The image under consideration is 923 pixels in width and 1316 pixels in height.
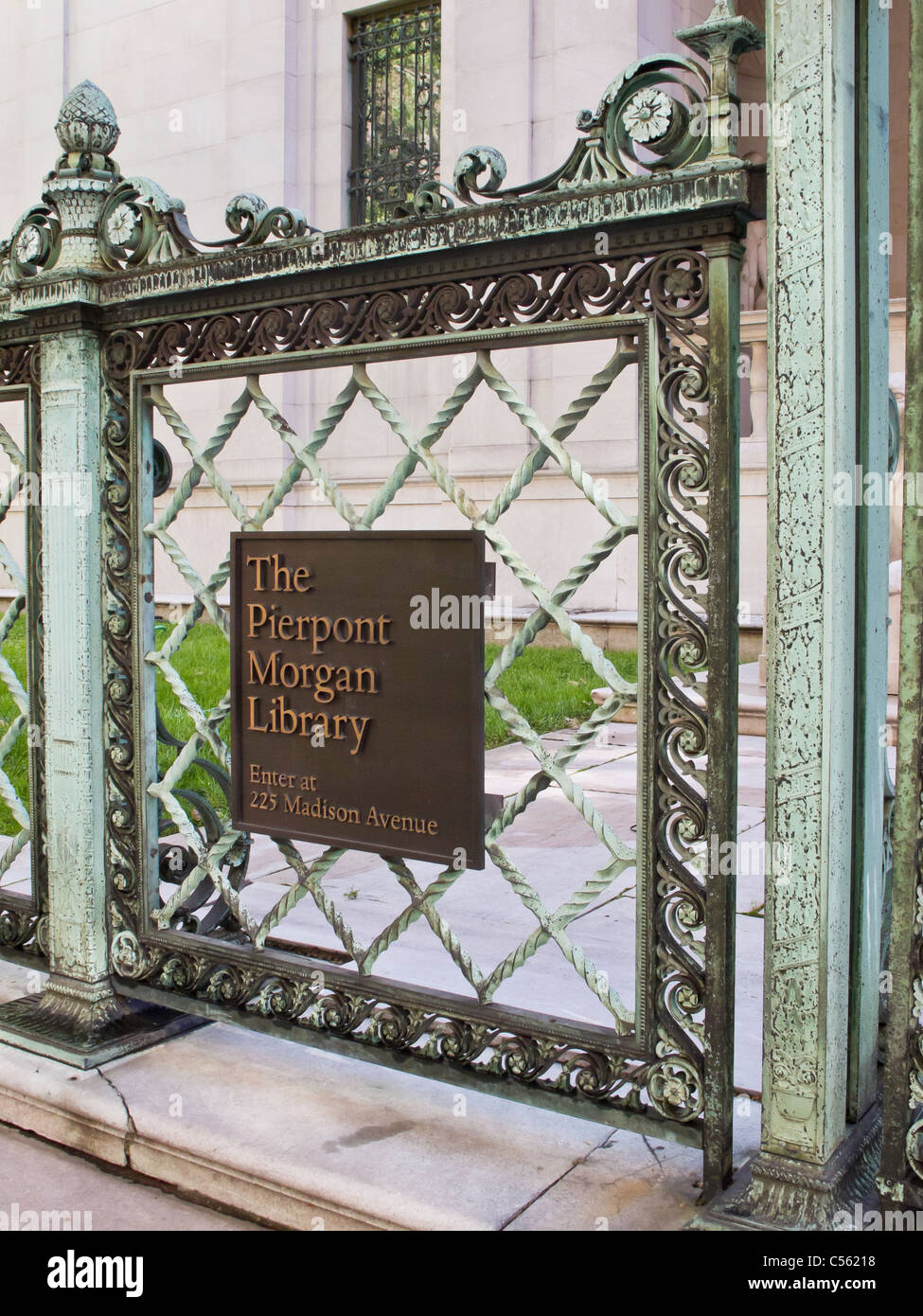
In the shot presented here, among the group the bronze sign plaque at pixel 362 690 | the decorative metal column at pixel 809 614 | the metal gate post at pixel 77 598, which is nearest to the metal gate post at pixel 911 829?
the decorative metal column at pixel 809 614

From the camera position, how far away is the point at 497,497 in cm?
269

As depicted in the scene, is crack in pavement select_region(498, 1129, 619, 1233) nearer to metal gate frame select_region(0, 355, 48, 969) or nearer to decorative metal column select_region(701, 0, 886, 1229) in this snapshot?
decorative metal column select_region(701, 0, 886, 1229)

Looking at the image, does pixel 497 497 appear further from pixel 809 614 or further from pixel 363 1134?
pixel 363 1134

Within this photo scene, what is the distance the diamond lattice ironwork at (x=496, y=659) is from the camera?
2.57 meters

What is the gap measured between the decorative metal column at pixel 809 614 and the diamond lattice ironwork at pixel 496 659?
33cm

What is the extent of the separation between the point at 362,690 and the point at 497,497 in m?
0.59

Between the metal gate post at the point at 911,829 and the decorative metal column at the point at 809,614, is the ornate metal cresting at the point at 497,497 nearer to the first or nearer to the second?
the decorative metal column at the point at 809,614

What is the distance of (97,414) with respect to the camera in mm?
3422

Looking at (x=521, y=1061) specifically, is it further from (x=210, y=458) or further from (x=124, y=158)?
(x=124, y=158)

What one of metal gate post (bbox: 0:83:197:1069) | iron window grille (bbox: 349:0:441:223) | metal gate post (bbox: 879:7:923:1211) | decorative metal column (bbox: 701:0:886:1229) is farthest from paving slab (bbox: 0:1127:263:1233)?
iron window grille (bbox: 349:0:441:223)

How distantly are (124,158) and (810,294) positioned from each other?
687 inches

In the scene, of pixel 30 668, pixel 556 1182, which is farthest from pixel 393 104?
pixel 556 1182

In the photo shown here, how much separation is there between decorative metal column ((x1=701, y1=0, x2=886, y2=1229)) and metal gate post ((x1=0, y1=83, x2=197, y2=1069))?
1.89m

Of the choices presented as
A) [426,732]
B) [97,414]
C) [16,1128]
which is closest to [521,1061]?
[426,732]
